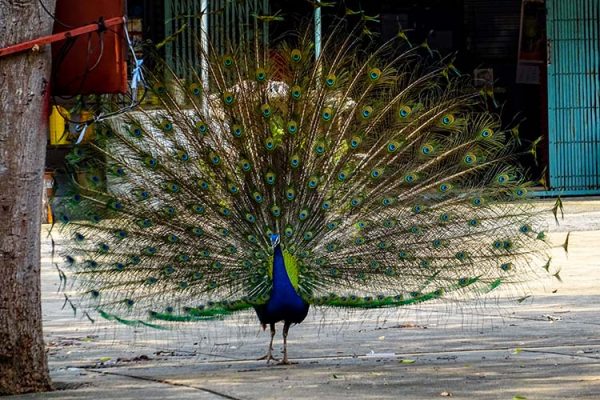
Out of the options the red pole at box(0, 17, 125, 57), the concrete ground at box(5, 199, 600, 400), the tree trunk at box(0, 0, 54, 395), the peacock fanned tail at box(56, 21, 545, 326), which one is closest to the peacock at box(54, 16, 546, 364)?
the peacock fanned tail at box(56, 21, 545, 326)

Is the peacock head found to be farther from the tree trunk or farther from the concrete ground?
the tree trunk

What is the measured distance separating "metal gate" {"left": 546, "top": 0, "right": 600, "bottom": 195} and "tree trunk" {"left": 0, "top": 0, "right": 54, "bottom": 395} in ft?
39.7

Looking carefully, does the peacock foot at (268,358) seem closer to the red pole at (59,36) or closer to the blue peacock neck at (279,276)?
the blue peacock neck at (279,276)

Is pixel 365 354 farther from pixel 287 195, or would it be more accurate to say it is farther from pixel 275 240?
pixel 287 195

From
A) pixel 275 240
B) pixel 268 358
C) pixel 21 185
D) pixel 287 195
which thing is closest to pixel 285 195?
pixel 287 195

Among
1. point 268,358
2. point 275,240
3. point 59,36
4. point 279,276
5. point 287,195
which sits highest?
point 59,36

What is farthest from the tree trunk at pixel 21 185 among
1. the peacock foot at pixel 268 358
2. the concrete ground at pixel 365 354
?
the peacock foot at pixel 268 358

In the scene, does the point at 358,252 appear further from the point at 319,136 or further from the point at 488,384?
the point at 488,384

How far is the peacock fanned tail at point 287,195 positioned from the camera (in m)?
8.52

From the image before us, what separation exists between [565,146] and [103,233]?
425 inches

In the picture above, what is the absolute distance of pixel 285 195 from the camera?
8.68m

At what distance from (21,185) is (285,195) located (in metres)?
2.19

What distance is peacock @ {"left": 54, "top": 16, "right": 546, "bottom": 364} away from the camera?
27.9 feet

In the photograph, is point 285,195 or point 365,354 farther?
point 285,195
